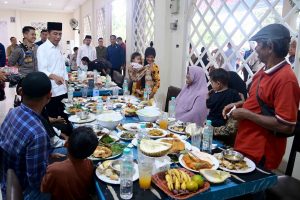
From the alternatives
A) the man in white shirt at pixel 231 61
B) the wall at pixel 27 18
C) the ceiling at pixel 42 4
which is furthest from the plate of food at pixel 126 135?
the wall at pixel 27 18

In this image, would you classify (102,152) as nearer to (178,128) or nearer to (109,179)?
(109,179)

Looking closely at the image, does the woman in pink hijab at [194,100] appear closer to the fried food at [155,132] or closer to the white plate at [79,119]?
the fried food at [155,132]

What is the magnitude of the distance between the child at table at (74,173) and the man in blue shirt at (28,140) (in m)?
0.07

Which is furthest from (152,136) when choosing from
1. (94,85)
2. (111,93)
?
(94,85)

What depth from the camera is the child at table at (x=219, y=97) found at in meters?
2.22

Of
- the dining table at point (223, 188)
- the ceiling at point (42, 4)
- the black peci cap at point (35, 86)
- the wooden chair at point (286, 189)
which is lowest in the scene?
the wooden chair at point (286, 189)

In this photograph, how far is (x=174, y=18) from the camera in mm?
4117

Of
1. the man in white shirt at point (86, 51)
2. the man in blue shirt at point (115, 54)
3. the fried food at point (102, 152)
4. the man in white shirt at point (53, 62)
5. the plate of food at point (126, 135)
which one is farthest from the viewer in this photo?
the man in blue shirt at point (115, 54)

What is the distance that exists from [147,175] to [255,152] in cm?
78

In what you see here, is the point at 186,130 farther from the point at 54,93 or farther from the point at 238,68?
the point at 54,93

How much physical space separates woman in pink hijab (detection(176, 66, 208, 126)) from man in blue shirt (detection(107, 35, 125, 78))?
177 inches

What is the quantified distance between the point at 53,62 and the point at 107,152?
1.99m

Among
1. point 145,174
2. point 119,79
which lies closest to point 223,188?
point 145,174

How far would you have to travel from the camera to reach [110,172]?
1.32 m
